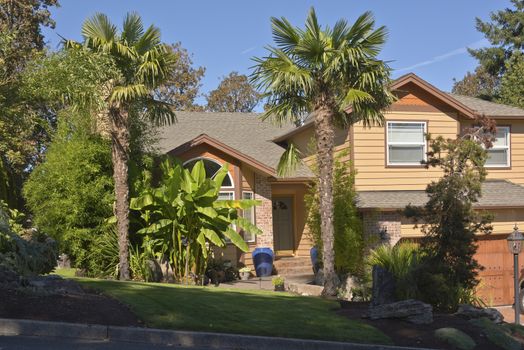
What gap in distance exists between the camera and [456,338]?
9.14 meters

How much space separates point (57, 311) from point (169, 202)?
7577 mm

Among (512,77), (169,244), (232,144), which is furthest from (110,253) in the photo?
(512,77)

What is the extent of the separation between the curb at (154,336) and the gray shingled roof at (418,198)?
33.7 ft

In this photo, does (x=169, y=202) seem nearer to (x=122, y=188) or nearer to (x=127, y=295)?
(x=122, y=188)

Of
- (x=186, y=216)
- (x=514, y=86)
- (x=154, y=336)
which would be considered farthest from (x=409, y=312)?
(x=514, y=86)

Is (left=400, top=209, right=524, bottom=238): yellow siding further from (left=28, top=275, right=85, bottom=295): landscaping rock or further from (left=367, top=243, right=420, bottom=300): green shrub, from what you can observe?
(left=28, top=275, right=85, bottom=295): landscaping rock

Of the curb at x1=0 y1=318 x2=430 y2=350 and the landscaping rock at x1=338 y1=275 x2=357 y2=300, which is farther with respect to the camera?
the landscaping rock at x1=338 y1=275 x2=357 y2=300

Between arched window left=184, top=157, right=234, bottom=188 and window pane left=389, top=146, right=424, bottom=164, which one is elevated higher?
window pane left=389, top=146, right=424, bottom=164

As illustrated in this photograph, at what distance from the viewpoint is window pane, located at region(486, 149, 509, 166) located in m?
21.6

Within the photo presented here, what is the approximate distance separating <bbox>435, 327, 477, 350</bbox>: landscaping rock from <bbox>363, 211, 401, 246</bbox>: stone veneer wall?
926 cm

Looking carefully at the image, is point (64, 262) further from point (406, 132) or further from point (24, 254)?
point (406, 132)

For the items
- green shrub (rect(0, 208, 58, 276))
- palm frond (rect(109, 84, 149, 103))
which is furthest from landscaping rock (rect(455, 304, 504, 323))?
palm frond (rect(109, 84, 149, 103))

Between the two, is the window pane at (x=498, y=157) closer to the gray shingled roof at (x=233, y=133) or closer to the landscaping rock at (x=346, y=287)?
the gray shingled roof at (x=233, y=133)

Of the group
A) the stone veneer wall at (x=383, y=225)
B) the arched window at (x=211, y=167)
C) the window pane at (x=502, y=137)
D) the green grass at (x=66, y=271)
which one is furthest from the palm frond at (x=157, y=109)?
the window pane at (x=502, y=137)
